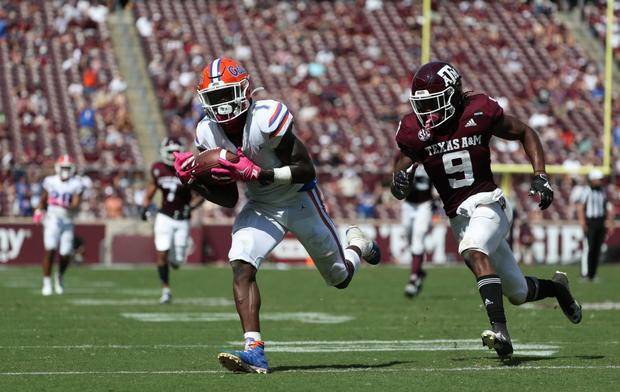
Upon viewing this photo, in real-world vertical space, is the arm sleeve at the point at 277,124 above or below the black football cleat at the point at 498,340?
above

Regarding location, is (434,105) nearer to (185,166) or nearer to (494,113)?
Answer: (494,113)

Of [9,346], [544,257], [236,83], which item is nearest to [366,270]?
[544,257]

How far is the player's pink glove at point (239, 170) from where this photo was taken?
21.7 ft

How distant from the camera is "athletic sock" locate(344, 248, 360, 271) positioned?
7.71m

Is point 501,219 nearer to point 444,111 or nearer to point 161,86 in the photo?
point 444,111

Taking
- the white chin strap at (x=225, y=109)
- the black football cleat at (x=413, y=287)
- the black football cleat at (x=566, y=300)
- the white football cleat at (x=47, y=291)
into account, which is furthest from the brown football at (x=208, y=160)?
the white football cleat at (x=47, y=291)

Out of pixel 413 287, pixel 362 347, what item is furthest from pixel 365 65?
pixel 362 347

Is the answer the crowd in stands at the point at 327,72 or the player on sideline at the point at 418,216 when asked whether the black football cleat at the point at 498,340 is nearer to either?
the player on sideline at the point at 418,216

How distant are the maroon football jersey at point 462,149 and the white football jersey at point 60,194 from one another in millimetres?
8429

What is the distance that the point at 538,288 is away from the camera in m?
7.64

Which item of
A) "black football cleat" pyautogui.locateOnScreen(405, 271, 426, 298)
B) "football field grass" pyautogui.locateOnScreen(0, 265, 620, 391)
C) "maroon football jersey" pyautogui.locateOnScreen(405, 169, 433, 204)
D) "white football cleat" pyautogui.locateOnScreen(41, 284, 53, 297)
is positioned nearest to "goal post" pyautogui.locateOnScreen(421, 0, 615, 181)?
"football field grass" pyautogui.locateOnScreen(0, 265, 620, 391)

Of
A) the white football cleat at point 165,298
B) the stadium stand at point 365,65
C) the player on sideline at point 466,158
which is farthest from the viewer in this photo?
the stadium stand at point 365,65

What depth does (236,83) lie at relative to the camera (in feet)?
22.2

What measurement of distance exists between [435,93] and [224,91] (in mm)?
1298
